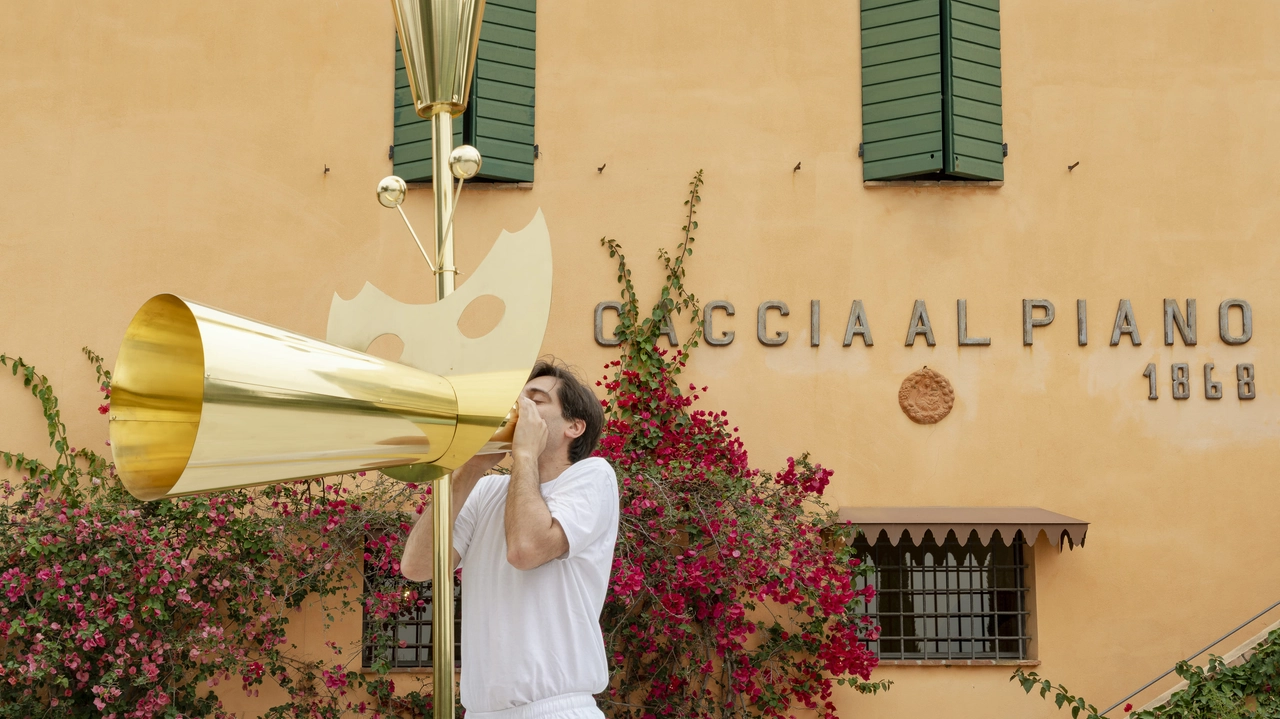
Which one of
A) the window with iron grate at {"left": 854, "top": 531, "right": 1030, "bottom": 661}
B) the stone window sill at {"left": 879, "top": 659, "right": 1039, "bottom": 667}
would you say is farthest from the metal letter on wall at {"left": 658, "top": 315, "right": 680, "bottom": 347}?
the stone window sill at {"left": 879, "top": 659, "right": 1039, "bottom": 667}

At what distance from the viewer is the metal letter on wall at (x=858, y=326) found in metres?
5.91

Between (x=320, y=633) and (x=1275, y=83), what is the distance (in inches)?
226

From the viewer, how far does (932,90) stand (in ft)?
19.5

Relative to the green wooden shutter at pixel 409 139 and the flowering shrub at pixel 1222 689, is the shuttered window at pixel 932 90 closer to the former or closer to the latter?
the green wooden shutter at pixel 409 139

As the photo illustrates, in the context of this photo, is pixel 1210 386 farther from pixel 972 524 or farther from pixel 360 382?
pixel 360 382

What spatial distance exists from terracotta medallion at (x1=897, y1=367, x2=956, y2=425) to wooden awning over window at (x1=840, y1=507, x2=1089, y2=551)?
510 millimetres

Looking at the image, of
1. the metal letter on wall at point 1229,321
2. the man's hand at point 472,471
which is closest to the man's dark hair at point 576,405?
the man's hand at point 472,471

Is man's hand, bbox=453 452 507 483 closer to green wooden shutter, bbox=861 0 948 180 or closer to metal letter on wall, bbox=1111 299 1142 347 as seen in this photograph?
green wooden shutter, bbox=861 0 948 180

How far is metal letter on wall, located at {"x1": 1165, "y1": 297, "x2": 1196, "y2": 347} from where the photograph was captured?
5895mm

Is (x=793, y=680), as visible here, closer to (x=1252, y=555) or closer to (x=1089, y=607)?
(x=1089, y=607)

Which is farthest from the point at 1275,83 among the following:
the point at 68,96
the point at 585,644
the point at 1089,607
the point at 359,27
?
the point at 68,96

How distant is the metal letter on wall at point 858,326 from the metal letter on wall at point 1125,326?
1266mm

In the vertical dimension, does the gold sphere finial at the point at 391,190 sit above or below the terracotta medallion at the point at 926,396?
above

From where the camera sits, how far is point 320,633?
18.4 ft
